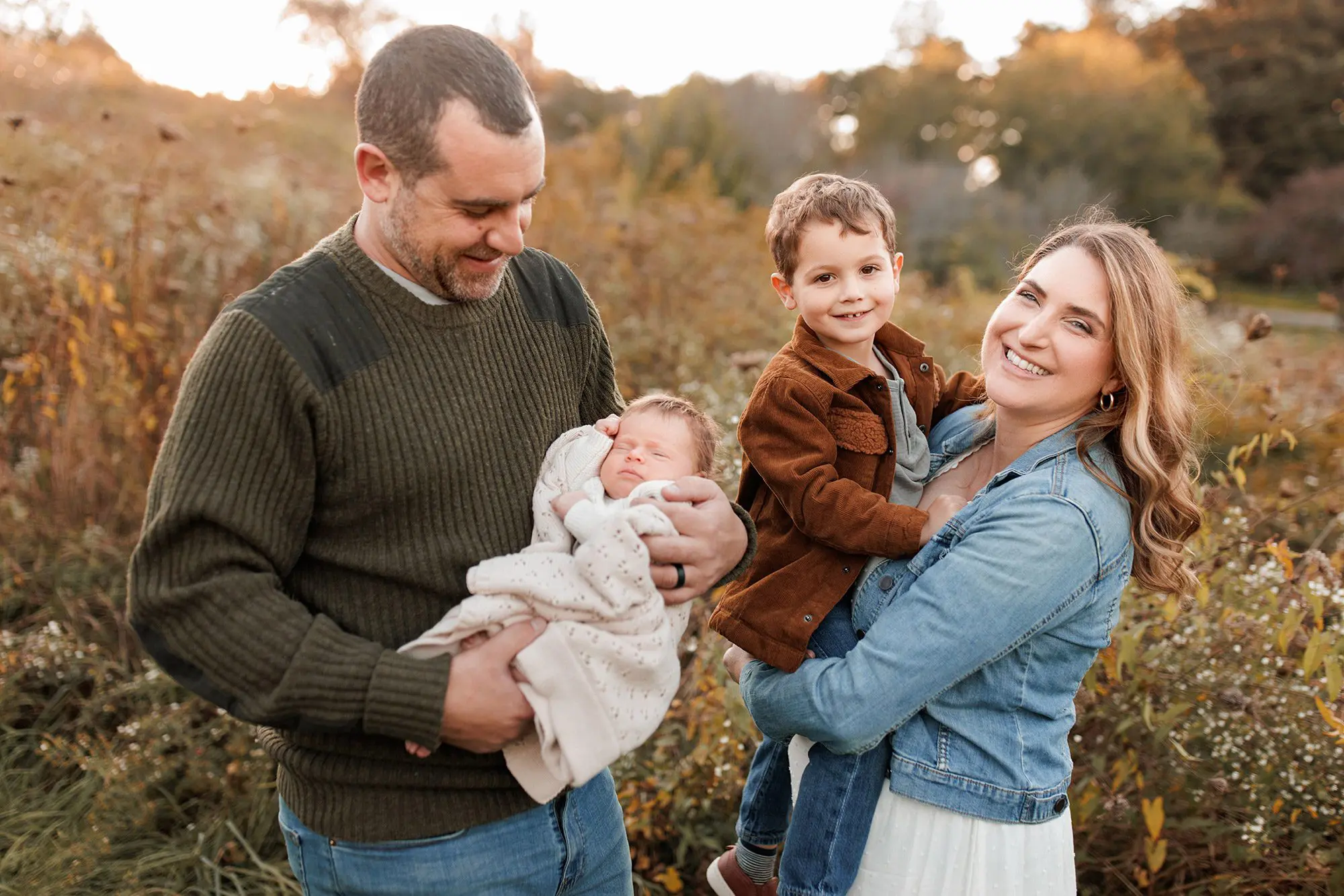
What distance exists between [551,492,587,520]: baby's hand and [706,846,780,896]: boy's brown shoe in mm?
1218

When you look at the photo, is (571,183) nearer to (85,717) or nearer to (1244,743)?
(85,717)

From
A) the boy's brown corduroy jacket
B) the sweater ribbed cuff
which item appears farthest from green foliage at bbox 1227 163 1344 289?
the sweater ribbed cuff

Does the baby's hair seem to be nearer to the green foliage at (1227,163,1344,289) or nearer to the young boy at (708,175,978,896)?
the young boy at (708,175,978,896)

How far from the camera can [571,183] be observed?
8164 mm

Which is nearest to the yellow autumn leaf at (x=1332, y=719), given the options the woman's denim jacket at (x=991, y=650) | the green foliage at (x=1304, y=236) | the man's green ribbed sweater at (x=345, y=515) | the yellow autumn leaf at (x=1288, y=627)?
the yellow autumn leaf at (x=1288, y=627)

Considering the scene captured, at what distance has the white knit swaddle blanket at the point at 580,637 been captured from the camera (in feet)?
5.34

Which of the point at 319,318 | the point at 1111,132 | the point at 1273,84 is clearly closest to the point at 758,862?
the point at 319,318

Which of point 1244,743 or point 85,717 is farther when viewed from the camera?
point 85,717

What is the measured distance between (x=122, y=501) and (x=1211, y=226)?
72.4ft

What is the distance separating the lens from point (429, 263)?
1.68 m

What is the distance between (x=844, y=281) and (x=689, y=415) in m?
0.46

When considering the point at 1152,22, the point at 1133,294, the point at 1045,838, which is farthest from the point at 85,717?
the point at 1152,22

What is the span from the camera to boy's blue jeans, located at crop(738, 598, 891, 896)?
197 centimetres

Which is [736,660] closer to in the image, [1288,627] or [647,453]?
[647,453]
